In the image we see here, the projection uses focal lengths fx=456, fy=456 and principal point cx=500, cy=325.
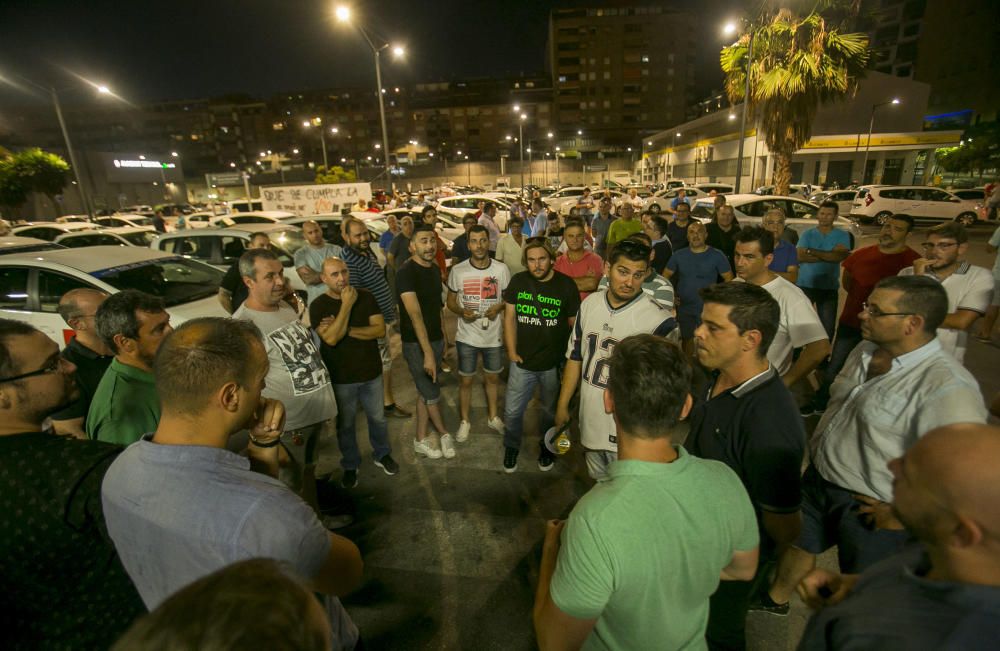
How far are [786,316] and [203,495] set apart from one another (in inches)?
153

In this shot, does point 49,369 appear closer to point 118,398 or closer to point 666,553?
point 118,398

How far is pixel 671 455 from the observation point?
1471 mm

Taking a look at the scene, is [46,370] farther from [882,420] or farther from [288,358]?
[882,420]

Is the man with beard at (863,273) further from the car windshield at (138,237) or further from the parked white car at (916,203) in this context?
the parked white car at (916,203)

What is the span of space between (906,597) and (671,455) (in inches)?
24.1

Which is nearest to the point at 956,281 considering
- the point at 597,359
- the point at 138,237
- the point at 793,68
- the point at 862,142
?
the point at 597,359

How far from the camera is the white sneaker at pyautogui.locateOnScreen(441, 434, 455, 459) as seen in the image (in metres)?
4.48

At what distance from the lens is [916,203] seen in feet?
66.9

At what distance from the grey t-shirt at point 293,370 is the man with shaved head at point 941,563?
9.96 ft

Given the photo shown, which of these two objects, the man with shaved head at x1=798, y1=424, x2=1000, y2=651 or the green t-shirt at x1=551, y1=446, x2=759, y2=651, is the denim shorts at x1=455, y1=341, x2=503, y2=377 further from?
the man with shaved head at x1=798, y1=424, x2=1000, y2=651

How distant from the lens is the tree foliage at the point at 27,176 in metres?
27.8

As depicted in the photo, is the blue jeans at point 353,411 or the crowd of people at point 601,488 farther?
the blue jeans at point 353,411

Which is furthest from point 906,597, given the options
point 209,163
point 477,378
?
point 209,163

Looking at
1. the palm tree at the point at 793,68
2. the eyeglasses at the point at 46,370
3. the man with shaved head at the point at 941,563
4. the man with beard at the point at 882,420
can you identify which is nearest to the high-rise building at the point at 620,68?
the palm tree at the point at 793,68
